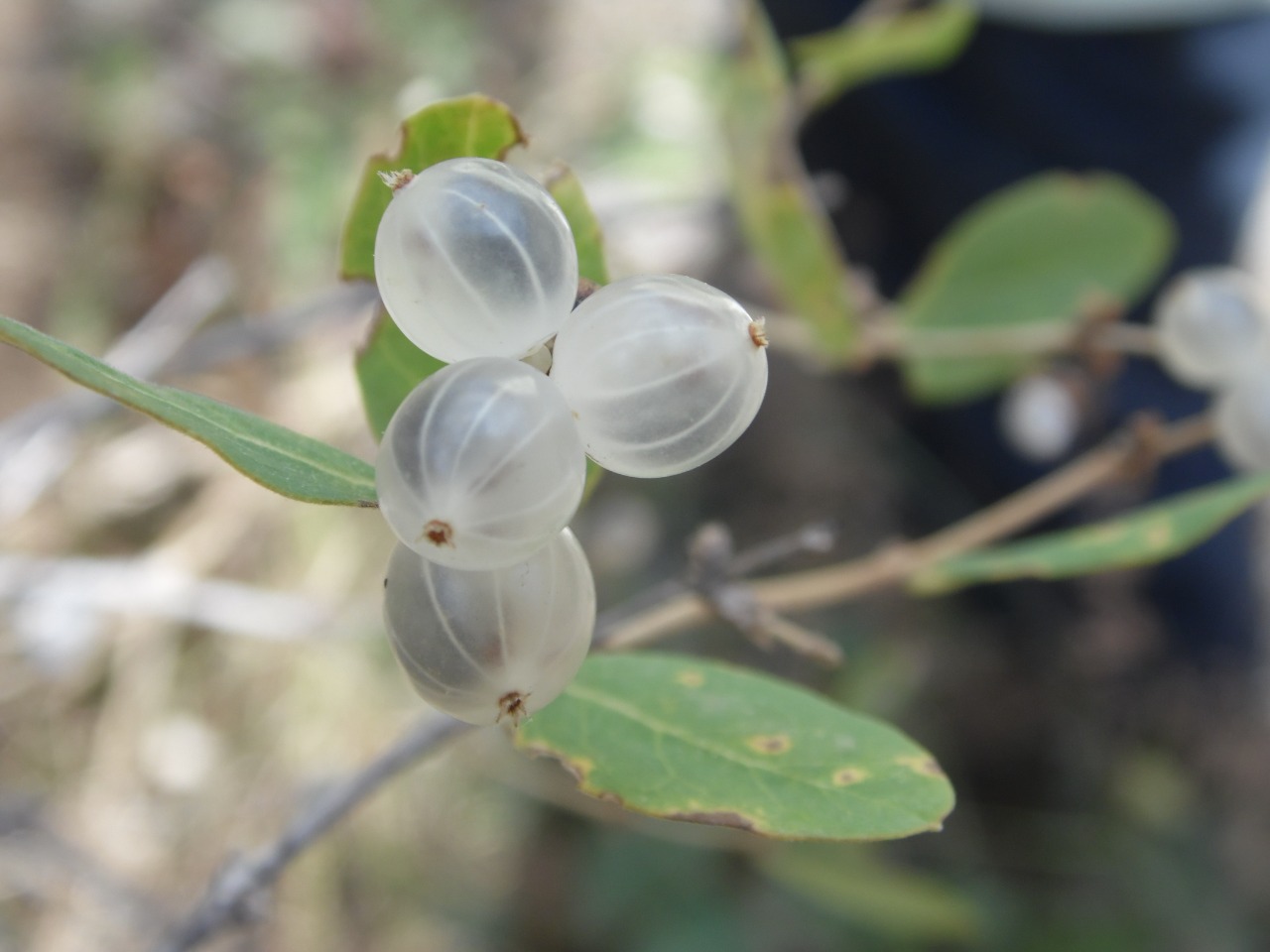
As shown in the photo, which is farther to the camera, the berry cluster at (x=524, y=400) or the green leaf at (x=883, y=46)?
the green leaf at (x=883, y=46)

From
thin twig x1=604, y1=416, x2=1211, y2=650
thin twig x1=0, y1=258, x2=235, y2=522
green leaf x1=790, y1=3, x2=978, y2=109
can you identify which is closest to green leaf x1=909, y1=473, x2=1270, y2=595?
thin twig x1=604, y1=416, x2=1211, y2=650

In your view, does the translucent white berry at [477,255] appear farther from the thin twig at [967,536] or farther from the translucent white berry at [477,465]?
the thin twig at [967,536]

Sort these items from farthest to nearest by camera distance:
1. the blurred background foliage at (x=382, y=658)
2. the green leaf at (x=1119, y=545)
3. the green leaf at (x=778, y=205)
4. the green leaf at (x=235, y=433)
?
the blurred background foliage at (x=382, y=658)
the green leaf at (x=778, y=205)
the green leaf at (x=1119, y=545)
the green leaf at (x=235, y=433)

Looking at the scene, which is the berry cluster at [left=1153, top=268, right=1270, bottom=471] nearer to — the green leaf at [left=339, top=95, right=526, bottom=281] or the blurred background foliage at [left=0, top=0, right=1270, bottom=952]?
the green leaf at [left=339, top=95, right=526, bottom=281]

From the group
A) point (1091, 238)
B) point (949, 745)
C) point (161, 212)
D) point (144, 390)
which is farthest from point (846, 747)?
point (161, 212)

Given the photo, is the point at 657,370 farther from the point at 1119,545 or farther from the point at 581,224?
the point at 1119,545

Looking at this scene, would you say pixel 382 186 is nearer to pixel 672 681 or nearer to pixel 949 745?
pixel 672 681

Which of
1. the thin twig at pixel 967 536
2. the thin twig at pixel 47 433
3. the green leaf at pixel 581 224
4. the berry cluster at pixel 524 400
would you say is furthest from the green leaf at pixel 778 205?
the thin twig at pixel 47 433
